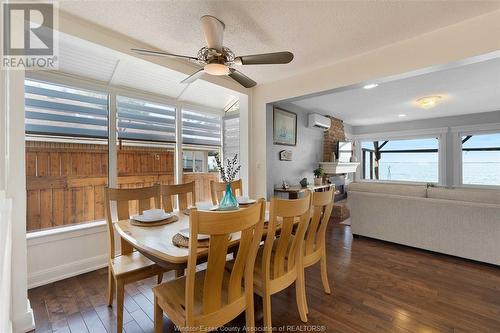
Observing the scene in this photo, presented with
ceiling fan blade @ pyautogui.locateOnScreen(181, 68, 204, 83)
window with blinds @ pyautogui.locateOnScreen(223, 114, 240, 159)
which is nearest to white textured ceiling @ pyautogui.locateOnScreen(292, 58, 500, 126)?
window with blinds @ pyautogui.locateOnScreen(223, 114, 240, 159)

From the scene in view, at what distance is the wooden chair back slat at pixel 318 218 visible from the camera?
71.6 inches

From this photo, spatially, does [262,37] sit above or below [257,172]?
above

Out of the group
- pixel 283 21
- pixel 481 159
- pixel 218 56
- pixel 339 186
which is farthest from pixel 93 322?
pixel 481 159

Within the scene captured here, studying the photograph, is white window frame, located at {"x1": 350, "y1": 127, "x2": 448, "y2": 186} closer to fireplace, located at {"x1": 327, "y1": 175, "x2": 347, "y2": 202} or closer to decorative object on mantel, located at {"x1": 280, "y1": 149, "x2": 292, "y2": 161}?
fireplace, located at {"x1": 327, "y1": 175, "x2": 347, "y2": 202}

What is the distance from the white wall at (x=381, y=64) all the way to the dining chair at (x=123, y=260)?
6.07 ft

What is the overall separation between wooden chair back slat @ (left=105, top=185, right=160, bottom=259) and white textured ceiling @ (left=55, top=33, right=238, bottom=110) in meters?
1.35

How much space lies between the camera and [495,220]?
8.45 feet

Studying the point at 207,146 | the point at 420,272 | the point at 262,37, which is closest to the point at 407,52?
the point at 262,37

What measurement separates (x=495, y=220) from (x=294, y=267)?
8.39 ft

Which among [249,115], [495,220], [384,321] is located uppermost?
[249,115]

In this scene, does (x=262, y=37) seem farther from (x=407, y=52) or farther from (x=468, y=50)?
(x=468, y=50)

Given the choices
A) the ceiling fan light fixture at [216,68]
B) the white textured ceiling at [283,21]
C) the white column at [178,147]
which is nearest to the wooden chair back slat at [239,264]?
the ceiling fan light fixture at [216,68]

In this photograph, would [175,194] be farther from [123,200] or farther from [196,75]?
[196,75]

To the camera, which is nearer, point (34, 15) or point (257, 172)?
point (34, 15)
